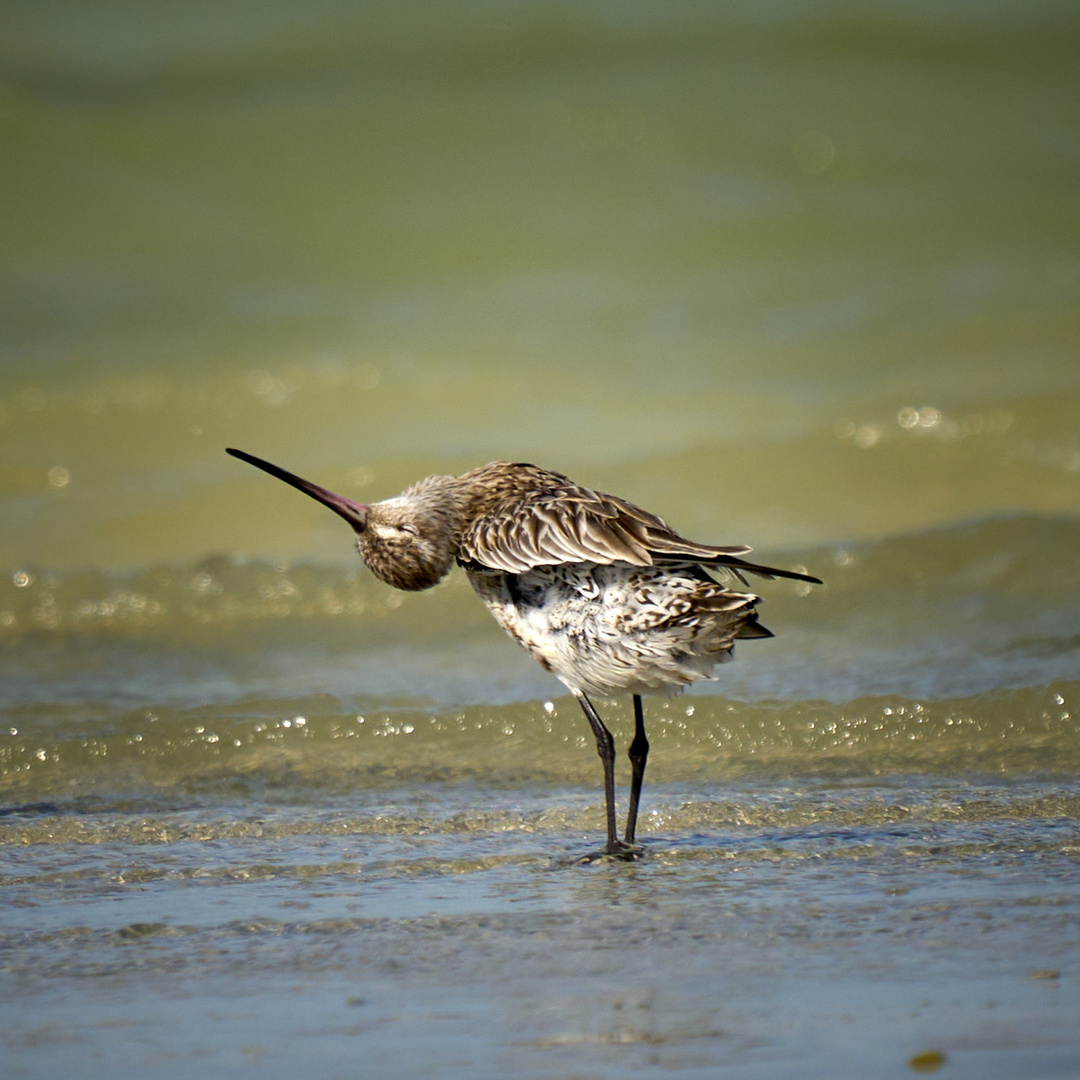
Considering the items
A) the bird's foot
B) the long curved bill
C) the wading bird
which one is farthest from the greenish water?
the long curved bill

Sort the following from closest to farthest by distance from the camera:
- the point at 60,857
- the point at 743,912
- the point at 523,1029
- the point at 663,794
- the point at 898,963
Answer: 1. the point at 523,1029
2. the point at 898,963
3. the point at 743,912
4. the point at 60,857
5. the point at 663,794

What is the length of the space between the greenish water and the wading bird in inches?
22.5

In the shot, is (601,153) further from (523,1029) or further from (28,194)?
(523,1029)

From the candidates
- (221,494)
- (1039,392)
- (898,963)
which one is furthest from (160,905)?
(1039,392)

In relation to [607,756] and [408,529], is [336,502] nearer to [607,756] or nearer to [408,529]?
[408,529]

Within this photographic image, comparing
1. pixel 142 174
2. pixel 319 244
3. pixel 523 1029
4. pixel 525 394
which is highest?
pixel 142 174

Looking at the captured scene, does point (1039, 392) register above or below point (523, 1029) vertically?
above

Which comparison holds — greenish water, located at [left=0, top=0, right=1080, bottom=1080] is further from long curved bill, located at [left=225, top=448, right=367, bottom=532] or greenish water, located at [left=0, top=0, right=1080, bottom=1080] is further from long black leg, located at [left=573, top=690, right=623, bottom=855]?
long curved bill, located at [left=225, top=448, right=367, bottom=532]

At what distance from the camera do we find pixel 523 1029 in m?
3.37

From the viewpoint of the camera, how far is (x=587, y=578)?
16.3 ft

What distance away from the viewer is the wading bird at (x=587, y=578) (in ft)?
15.9

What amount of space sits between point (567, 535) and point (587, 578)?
0.17 m

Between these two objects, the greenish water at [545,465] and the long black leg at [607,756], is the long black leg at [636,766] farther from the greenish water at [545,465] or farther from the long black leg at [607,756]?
the greenish water at [545,465]

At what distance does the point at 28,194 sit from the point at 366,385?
5477 mm
